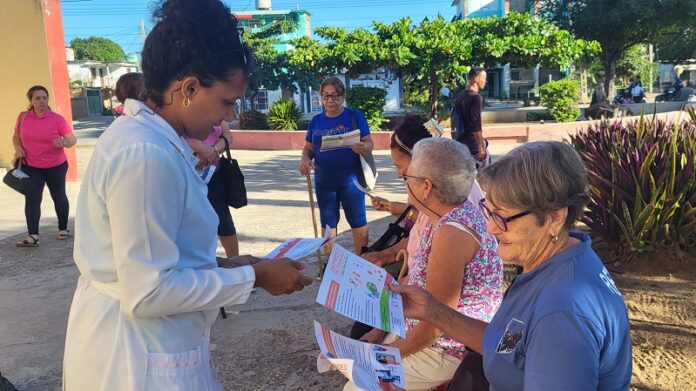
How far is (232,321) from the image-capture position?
413 centimetres

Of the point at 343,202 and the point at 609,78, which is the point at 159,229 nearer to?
the point at 343,202

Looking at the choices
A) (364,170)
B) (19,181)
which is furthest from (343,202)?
(19,181)

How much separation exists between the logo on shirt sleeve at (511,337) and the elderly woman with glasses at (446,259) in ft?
1.99

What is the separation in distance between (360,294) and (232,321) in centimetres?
254

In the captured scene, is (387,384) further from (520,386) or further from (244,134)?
(244,134)

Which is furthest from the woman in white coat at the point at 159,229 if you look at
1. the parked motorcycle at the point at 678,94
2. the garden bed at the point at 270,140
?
the parked motorcycle at the point at 678,94

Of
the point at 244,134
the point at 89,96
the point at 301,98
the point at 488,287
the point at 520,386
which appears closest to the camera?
the point at 520,386

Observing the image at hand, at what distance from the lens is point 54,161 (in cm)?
629

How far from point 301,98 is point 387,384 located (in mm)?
28408

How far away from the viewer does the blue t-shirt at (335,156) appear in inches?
188

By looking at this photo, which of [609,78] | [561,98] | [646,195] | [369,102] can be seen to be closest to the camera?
[646,195]

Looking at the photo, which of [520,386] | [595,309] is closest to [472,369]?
[520,386]

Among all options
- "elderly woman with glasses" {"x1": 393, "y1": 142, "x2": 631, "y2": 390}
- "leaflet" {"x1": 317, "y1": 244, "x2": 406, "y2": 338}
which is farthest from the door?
"elderly woman with glasses" {"x1": 393, "y1": 142, "x2": 631, "y2": 390}

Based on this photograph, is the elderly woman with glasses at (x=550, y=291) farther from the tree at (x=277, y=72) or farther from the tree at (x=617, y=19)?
the tree at (x=617, y=19)
